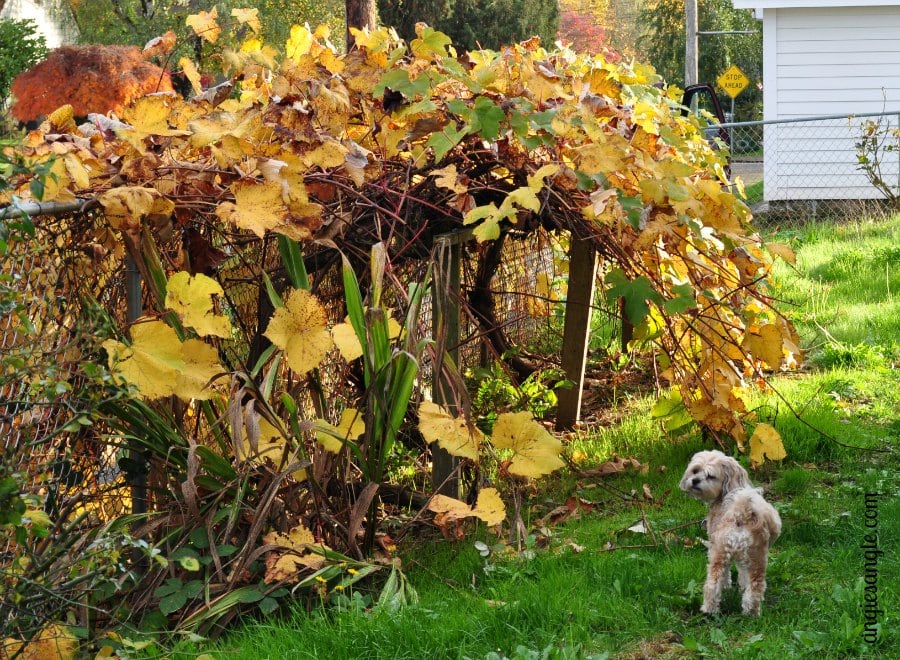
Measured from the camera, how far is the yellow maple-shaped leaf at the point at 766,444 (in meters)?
3.67

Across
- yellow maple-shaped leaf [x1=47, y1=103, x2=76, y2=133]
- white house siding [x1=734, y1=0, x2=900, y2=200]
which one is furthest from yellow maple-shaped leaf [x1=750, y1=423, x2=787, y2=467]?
white house siding [x1=734, y1=0, x2=900, y2=200]

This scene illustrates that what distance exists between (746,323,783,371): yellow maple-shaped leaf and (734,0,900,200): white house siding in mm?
11679

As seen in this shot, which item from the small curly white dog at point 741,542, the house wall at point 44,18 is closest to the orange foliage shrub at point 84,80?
the small curly white dog at point 741,542

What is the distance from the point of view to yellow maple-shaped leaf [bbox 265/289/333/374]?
2.99m

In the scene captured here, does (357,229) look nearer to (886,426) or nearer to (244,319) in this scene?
(244,319)

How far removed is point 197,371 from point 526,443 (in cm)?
100

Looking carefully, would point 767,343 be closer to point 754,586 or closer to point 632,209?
point 632,209

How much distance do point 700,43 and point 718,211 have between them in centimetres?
3278

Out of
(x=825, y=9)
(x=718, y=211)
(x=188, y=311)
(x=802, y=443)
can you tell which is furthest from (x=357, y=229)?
(x=825, y=9)

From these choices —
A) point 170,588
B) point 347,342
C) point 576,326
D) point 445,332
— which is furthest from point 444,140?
point 576,326

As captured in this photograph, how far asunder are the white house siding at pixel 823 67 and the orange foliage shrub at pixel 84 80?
892 cm

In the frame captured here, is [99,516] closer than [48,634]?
No

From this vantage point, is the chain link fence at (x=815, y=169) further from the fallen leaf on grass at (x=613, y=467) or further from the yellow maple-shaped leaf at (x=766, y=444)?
the yellow maple-shaped leaf at (x=766, y=444)

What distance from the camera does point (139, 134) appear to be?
3.12m
